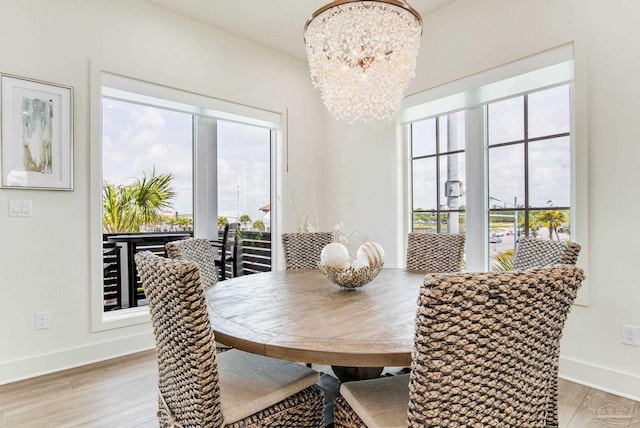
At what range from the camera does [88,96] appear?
2.63 meters

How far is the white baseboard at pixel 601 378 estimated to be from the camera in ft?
6.64

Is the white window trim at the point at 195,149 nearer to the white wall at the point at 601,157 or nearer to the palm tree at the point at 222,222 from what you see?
the palm tree at the point at 222,222

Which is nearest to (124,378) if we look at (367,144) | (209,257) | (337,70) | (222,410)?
(209,257)

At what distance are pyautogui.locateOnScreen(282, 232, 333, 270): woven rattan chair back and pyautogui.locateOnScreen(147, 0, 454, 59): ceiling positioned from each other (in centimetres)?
195

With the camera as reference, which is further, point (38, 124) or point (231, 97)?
point (231, 97)

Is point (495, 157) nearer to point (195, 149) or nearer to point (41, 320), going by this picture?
point (195, 149)

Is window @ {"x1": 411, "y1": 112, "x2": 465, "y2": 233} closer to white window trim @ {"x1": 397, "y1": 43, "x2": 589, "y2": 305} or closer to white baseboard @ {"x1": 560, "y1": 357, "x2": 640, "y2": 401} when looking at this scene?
white window trim @ {"x1": 397, "y1": 43, "x2": 589, "y2": 305}

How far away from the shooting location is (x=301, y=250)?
271cm

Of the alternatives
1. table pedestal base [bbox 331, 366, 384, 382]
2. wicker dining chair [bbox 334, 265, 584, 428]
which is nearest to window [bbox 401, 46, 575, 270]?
table pedestal base [bbox 331, 366, 384, 382]

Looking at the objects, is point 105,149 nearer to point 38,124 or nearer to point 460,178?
point 38,124

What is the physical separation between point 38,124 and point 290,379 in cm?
250

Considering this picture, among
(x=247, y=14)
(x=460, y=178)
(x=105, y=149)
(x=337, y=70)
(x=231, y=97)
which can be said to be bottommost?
(x=460, y=178)

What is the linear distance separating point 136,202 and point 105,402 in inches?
72.5

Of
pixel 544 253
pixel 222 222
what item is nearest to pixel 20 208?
pixel 222 222
